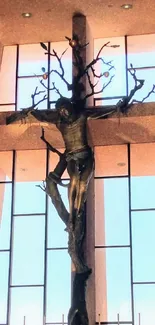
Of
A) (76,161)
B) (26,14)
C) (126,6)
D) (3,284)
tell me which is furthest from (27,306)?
(126,6)

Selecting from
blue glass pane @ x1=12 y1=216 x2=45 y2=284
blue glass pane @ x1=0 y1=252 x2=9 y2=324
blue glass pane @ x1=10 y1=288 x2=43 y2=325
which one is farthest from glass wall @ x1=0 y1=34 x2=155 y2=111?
blue glass pane @ x1=10 y1=288 x2=43 y2=325

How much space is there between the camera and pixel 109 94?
886cm

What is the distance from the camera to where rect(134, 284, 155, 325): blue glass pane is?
8.05 meters

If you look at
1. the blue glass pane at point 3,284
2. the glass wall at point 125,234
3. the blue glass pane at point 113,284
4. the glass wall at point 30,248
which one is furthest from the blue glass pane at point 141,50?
the blue glass pane at point 3,284

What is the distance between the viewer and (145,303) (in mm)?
8141

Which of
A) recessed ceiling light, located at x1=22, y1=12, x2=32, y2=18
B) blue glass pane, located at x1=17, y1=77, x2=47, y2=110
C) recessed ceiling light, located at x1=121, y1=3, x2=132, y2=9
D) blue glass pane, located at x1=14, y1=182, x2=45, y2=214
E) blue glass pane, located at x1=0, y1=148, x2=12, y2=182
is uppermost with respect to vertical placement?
recessed ceiling light, located at x1=121, y1=3, x2=132, y2=9

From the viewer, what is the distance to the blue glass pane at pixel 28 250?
8.52 m

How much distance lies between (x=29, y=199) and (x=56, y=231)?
0.58m

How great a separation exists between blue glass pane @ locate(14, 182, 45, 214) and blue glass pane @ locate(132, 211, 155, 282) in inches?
47.4

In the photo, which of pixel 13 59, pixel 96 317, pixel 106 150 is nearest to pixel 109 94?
pixel 106 150

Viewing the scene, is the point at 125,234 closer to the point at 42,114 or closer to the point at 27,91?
the point at 42,114

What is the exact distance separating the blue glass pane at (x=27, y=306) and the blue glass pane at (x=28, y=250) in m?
0.12

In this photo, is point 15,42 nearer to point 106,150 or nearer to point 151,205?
point 106,150

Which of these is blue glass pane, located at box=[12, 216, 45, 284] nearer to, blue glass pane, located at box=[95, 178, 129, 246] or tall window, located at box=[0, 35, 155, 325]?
tall window, located at box=[0, 35, 155, 325]
